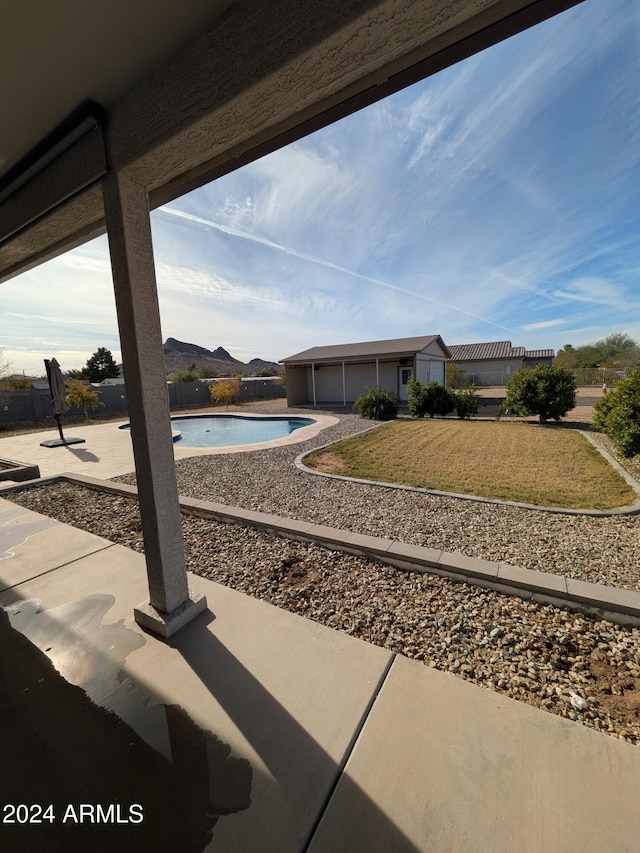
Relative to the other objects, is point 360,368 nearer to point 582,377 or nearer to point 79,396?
point 79,396

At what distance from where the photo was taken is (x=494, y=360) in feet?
91.2

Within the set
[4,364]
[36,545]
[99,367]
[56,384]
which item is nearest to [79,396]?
[56,384]

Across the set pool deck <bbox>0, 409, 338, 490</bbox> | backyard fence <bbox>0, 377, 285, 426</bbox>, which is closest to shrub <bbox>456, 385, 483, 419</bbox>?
pool deck <bbox>0, 409, 338, 490</bbox>

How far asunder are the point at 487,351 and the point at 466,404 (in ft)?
64.9

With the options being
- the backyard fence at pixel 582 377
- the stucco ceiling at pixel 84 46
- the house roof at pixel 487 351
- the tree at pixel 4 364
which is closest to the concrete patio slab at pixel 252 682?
the stucco ceiling at pixel 84 46

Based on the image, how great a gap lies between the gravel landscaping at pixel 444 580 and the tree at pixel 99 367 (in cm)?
3254

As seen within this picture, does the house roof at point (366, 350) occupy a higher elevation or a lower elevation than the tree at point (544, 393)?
higher

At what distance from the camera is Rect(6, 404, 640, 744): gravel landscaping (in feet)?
6.11

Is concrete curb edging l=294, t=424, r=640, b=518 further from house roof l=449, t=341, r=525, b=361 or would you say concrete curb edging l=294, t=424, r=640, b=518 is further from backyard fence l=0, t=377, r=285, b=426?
house roof l=449, t=341, r=525, b=361

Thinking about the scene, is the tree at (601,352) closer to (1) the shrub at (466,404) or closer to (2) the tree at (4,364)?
(1) the shrub at (466,404)

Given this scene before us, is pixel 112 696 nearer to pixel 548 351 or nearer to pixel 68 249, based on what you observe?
pixel 68 249

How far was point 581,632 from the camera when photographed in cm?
217

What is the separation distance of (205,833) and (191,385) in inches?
881

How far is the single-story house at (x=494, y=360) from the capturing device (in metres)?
27.2
